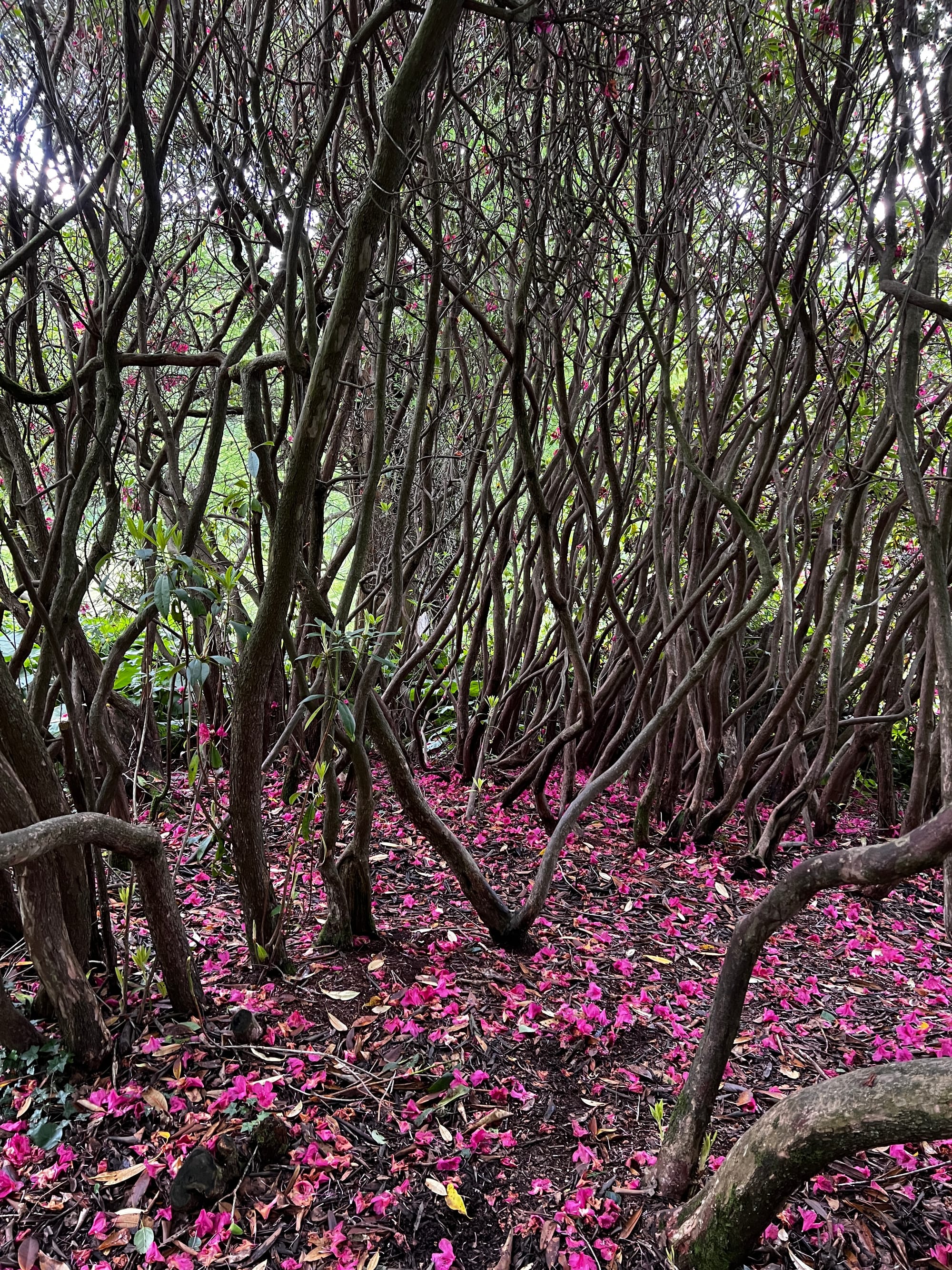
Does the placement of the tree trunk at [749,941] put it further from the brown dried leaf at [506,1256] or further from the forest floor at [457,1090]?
the brown dried leaf at [506,1256]

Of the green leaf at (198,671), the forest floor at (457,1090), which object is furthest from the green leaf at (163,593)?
the forest floor at (457,1090)

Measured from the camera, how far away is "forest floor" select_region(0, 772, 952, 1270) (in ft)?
5.42

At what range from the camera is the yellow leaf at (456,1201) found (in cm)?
175

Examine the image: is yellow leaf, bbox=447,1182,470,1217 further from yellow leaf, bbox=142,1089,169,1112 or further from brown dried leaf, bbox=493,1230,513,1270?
yellow leaf, bbox=142,1089,169,1112

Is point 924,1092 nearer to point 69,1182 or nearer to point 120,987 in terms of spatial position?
point 69,1182

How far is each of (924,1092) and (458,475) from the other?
4649 millimetres

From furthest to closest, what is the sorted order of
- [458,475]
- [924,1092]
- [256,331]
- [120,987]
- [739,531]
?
[458,475] → [739,531] → [256,331] → [120,987] → [924,1092]

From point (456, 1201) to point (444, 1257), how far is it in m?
0.14

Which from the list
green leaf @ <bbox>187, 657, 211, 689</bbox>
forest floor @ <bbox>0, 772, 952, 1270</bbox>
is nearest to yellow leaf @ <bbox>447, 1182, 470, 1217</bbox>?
forest floor @ <bbox>0, 772, 952, 1270</bbox>

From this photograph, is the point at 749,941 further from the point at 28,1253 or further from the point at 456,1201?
the point at 28,1253

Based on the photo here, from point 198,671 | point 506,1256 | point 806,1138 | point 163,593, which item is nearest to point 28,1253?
point 506,1256

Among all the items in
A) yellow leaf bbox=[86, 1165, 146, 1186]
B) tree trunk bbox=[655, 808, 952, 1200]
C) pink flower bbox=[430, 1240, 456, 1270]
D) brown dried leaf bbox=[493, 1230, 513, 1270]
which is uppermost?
tree trunk bbox=[655, 808, 952, 1200]

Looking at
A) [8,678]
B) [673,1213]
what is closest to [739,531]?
[673,1213]

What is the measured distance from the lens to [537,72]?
2.98 metres
